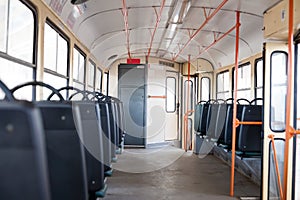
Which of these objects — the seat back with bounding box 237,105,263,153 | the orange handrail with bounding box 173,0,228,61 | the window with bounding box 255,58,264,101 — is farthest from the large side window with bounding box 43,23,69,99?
the window with bounding box 255,58,264,101

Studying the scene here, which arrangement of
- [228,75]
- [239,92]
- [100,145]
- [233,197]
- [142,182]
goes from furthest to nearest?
1. [228,75]
2. [239,92]
3. [142,182]
4. [233,197]
5. [100,145]

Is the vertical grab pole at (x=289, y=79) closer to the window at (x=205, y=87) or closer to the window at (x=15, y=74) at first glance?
the window at (x=15, y=74)

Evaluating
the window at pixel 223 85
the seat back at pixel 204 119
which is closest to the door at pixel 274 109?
the seat back at pixel 204 119

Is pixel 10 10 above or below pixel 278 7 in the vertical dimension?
below

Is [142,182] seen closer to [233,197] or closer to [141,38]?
[233,197]

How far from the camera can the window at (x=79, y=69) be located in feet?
17.2

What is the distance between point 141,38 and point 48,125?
6063 millimetres

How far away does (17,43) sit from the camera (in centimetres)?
282

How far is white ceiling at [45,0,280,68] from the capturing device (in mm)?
4355

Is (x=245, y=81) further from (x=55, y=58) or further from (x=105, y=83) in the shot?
(x=55, y=58)

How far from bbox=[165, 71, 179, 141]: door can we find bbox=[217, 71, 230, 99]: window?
1.66 m

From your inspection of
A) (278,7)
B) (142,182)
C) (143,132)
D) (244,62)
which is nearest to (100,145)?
(278,7)

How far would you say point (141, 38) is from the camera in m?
7.06

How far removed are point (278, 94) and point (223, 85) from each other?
15.3 feet
